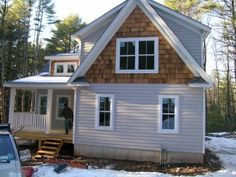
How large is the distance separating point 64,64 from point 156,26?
793 cm

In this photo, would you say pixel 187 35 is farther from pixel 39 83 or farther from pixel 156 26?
pixel 39 83

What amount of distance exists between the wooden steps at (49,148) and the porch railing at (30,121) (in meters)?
1.11

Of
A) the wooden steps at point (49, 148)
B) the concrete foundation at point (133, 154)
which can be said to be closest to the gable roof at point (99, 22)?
the wooden steps at point (49, 148)

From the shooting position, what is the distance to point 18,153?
7469 mm

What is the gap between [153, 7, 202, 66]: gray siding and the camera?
16891mm

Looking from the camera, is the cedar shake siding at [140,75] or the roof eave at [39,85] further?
the roof eave at [39,85]

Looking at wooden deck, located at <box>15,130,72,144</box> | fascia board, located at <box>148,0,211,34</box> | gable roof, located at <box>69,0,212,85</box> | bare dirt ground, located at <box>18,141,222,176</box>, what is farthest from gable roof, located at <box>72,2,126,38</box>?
bare dirt ground, located at <box>18,141,222,176</box>

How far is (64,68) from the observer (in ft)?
75.4

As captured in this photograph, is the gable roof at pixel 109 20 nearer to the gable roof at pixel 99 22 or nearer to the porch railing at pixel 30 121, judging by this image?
the gable roof at pixel 99 22

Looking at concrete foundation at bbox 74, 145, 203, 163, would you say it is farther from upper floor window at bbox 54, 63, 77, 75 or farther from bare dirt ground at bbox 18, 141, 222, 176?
upper floor window at bbox 54, 63, 77, 75

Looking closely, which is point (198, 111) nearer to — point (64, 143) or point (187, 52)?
point (187, 52)

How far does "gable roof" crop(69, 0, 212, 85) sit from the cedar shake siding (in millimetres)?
168

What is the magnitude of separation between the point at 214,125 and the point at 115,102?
2458cm

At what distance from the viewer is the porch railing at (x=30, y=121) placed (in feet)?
65.9
